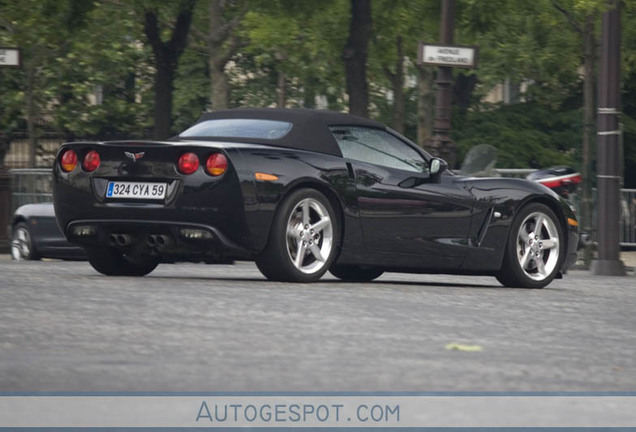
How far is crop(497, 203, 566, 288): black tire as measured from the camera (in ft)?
40.7

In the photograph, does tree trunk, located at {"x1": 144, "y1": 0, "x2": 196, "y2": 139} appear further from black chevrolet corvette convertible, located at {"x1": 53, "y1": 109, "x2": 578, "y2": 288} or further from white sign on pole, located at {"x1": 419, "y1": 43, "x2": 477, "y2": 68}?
black chevrolet corvette convertible, located at {"x1": 53, "y1": 109, "x2": 578, "y2": 288}


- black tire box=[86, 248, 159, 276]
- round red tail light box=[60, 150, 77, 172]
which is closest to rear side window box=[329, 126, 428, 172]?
black tire box=[86, 248, 159, 276]

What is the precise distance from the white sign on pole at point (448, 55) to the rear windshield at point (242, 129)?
7.00 metres

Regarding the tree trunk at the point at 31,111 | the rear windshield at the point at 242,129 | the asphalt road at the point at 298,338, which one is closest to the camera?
the asphalt road at the point at 298,338

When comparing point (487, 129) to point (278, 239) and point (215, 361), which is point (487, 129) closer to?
point (278, 239)

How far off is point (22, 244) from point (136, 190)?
1128 cm

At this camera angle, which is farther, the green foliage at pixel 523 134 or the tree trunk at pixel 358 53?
the green foliage at pixel 523 134

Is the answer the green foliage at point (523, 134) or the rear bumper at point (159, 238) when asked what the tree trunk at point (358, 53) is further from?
the rear bumper at point (159, 238)

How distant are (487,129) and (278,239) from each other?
2546 centimetres

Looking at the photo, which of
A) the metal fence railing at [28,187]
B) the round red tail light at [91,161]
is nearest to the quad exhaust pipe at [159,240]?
the round red tail light at [91,161]

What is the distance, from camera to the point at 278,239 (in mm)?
10820

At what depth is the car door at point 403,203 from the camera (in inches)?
457

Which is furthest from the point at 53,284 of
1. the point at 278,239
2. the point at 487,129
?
the point at 487,129

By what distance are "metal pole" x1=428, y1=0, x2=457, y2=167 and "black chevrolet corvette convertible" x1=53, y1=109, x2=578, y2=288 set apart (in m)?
6.61
